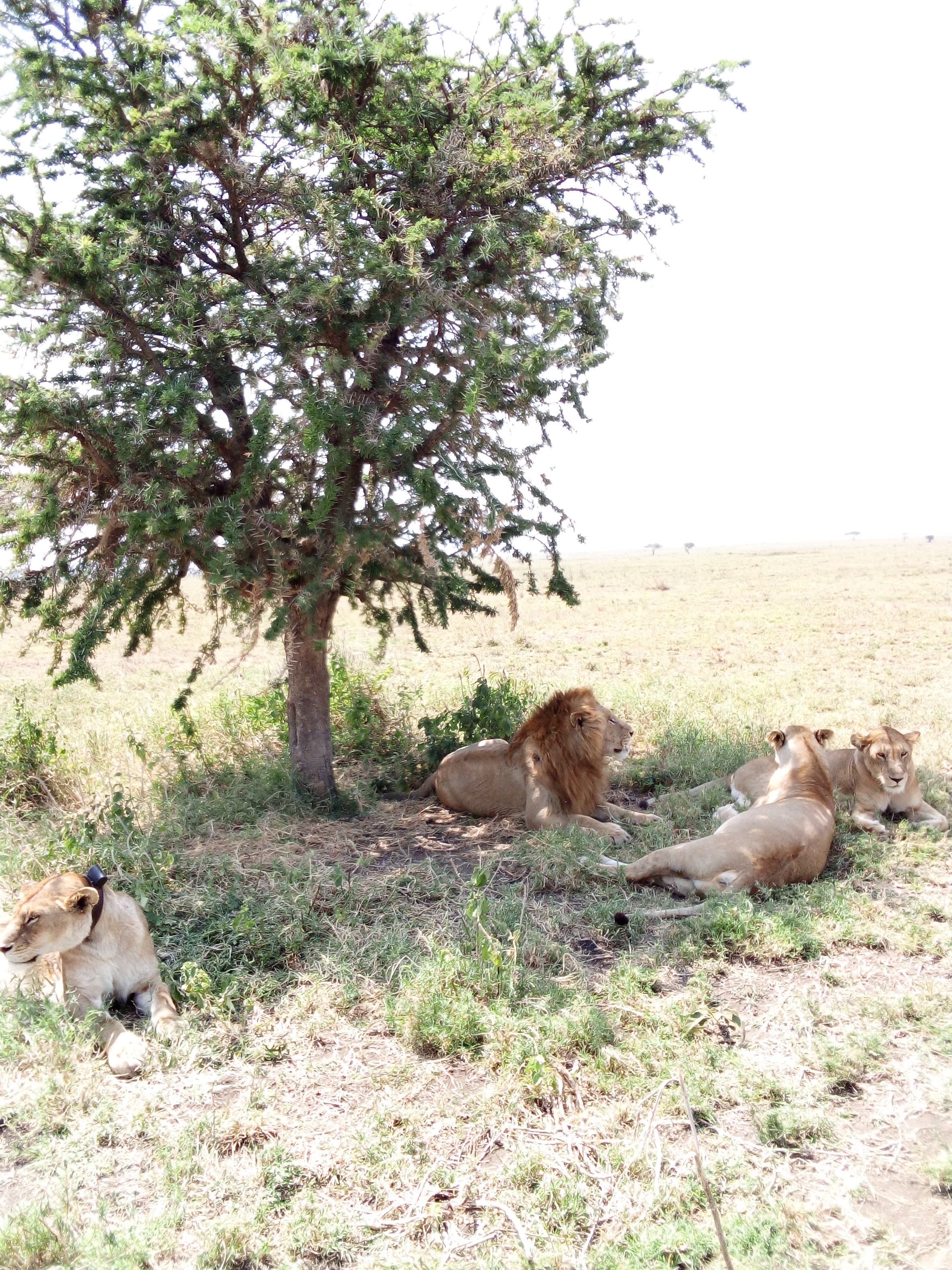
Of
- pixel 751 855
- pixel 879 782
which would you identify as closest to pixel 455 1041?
pixel 751 855

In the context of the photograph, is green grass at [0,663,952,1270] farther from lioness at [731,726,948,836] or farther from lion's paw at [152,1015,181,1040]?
lioness at [731,726,948,836]

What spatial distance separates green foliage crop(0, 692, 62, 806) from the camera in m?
7.71

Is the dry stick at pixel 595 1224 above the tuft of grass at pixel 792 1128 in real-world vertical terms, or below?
above

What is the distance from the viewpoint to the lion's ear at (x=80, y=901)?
166 inches

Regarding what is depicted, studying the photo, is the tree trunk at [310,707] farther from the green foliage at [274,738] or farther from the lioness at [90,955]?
the lioness at [90,955]

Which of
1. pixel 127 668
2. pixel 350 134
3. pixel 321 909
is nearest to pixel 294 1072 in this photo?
pixel 321 909

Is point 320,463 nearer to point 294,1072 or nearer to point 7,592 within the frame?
point 7,592

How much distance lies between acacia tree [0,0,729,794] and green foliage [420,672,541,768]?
1.89 meters

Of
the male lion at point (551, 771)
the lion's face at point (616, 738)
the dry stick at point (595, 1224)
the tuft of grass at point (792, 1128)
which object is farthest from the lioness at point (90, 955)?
the lion's face at point (616, 738)

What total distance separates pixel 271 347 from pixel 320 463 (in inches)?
38.2

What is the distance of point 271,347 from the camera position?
695 cm

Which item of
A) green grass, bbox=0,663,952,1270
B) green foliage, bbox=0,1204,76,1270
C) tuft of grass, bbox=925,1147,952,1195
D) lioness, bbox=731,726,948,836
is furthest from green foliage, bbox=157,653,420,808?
tuft of grass, bbox=925,1147,952,1195

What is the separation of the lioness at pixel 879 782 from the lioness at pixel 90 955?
4.67 meters

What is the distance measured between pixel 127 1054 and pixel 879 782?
5743 millimetres
